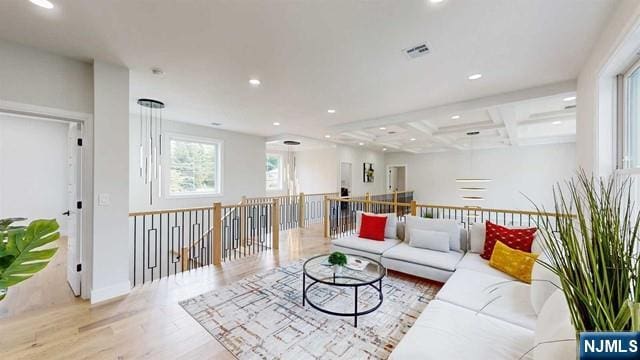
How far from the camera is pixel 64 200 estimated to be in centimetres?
520

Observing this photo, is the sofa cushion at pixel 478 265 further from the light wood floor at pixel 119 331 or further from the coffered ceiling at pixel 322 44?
the light wood floor at pixel 119 331

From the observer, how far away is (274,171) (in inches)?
390

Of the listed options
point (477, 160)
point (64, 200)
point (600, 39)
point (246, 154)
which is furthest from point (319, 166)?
point (600, 39)

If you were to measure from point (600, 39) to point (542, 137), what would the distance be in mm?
6883

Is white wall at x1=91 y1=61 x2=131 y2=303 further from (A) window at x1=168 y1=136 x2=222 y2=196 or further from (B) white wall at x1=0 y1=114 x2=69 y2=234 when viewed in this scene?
(B) white wall at x1=0 y1=114 x2=69 y2=234

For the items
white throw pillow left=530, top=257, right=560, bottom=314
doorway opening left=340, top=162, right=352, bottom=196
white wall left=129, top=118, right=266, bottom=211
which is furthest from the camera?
doorway opening left=340, top=162, right=352, bottom=196

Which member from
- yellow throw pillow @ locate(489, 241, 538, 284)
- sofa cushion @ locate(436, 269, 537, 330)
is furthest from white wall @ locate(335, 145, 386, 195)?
sofa cushion @ locate(436, 269, 537, 330)

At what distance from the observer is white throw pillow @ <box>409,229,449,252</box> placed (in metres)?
3.44

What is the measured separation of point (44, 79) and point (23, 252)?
8.18 ft

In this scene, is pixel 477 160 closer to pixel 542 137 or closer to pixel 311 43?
pixel 542 137

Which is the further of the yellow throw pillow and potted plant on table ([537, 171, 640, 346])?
the yellow throw pillow

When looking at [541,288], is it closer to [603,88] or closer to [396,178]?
[603,88]

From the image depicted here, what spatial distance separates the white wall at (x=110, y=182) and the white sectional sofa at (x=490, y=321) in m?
3.07

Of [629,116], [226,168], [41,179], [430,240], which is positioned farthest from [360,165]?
[41,179]
